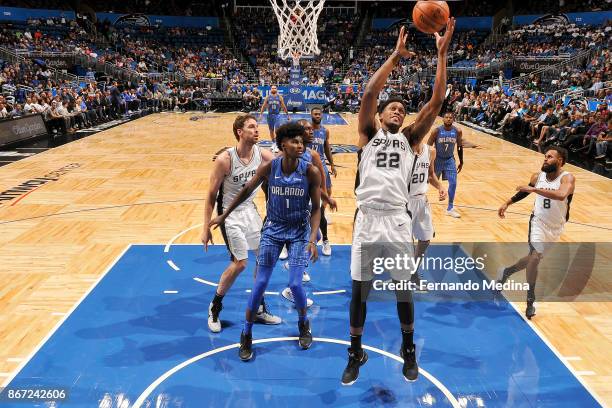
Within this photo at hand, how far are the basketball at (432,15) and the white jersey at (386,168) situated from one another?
130cm

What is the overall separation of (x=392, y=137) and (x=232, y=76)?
107ft

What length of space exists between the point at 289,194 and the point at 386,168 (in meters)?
0.94

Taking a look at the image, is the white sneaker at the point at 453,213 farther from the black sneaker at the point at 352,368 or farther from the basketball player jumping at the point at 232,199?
the black sneaker at the point at 352,368

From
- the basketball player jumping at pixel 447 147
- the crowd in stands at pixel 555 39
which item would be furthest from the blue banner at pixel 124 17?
the basketball player jumping at pixel 447 147

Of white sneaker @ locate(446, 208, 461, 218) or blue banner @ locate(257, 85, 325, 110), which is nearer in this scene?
white sneaker @ locate(446, 208, 461, 218)

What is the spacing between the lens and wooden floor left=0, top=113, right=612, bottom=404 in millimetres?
4999

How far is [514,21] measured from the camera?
37438 millimetres

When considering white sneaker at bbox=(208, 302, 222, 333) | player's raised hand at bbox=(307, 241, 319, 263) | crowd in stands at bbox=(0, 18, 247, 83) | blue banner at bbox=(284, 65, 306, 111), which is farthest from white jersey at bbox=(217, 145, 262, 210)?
crowd in stands at bbox=(0, 18, 247, 83)

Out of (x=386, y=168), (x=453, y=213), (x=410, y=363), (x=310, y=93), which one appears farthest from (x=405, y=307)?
(x=310, y=93)

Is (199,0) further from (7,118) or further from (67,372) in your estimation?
(67,372)

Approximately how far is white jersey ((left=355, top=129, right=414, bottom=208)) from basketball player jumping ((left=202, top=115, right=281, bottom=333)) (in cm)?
125

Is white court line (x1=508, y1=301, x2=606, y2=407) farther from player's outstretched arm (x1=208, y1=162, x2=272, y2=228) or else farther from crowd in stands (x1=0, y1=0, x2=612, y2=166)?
crowd in stands (x1=0, y1=0, x2=612, y2=166)

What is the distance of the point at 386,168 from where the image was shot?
12.1ft

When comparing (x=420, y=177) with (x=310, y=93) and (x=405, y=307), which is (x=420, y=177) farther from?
(x=310, y=93)
